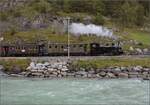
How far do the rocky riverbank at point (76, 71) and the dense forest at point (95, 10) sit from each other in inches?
1126

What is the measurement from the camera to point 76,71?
161ft

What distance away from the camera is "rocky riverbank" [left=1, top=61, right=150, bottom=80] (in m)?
48.0

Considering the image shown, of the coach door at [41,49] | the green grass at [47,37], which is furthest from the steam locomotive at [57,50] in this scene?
the green grass at [47,37]

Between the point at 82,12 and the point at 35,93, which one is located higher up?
the point at 82,12

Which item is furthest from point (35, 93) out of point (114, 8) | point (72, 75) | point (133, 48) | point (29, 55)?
point (114, 8)

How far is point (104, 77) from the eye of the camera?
47.6 m

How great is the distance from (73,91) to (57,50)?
18.9 meters

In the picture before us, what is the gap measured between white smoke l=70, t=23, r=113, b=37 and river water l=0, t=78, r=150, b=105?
25679 millimetres

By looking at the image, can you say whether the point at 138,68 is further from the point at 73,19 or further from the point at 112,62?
the point at 73,19

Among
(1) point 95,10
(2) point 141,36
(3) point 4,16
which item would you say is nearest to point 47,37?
(3) point 4,16

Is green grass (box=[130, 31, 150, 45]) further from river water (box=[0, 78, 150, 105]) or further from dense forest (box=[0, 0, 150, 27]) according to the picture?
river water (box=[0, 78, 150, 105])

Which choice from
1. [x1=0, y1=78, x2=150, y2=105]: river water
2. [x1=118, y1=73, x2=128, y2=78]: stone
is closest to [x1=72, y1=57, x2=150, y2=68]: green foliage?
[x1=118, y1=73, x2=128, y2=78]: stone

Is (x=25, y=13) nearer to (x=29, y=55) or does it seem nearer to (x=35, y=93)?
(x=29, y=55)

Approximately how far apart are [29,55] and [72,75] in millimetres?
9862
